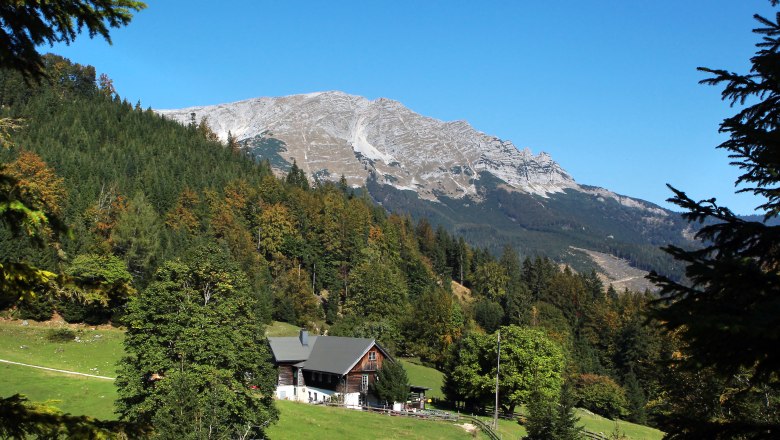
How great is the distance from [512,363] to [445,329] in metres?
30.9

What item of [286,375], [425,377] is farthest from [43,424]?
[425,377]

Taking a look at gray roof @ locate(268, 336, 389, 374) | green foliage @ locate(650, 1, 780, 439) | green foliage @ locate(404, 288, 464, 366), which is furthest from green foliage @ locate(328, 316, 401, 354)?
green foliage @ locate(650, 1, 780, 439)

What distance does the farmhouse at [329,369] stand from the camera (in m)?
67.7

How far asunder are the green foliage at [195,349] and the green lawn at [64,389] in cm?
701

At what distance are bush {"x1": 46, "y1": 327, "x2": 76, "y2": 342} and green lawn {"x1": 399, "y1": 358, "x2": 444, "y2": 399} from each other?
4356 centimetres

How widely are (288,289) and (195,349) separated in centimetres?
→ 6598

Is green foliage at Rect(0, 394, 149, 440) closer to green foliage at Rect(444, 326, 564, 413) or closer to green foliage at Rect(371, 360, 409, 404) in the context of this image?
green foliage at Rect(371, 360, 409, 404)

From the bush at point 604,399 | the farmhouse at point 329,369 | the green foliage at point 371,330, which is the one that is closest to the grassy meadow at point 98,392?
the farmhouse at point 329,369

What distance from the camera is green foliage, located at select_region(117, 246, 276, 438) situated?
34.8 m

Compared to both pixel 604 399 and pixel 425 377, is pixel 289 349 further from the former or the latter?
pixel 604 399

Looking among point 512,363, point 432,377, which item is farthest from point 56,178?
point 512,363

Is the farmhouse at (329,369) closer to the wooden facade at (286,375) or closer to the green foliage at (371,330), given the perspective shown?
the wooden facade at (286,375)

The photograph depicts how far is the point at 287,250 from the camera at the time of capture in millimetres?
116438

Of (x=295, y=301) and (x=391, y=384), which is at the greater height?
(x=295, y=301)
